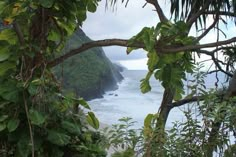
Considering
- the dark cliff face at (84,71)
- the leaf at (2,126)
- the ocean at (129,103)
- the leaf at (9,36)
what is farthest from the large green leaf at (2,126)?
the ocean at (129,103)

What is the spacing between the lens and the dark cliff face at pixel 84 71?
54.1 inches

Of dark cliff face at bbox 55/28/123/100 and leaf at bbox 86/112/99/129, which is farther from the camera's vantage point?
dark cliff face at bbox 55/28/123/100

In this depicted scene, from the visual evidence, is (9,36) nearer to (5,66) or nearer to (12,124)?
(5,66)

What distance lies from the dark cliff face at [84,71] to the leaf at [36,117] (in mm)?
325

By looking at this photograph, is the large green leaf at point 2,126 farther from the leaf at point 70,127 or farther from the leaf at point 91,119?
the leaf at point 91,119

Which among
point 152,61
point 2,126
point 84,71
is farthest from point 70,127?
point 84,71

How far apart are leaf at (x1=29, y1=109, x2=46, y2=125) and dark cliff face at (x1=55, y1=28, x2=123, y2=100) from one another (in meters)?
0.32

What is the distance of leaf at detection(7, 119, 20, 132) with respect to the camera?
0.85m

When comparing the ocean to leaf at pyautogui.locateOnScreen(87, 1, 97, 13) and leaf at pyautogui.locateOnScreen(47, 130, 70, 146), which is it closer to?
leaf at pyautogui.locateOnScreen(87, 1, 97, 13)

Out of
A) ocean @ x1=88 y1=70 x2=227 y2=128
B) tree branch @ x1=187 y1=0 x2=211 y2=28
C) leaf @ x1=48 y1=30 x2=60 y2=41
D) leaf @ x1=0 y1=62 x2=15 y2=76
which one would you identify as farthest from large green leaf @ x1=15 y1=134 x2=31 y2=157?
tree branch @ x1=187 y1=0 x2=211 y2=28

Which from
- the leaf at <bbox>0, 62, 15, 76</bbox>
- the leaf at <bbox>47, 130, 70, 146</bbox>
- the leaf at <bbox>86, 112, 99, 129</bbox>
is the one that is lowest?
the leaf at <bbox>47, 130, 70, 146</bbox>

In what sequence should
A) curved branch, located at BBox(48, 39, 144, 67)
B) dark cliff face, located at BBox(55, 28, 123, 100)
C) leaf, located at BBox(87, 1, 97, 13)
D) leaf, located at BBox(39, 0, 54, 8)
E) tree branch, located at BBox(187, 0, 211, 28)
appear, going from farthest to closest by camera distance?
tree branch, located at BBox(187, 0, 211, 28) → dark cliff face, located at BBox(55, 28, 123, 100) → leaf, located at BBox(87, 1, 97, 13) → curved branch, located at BBox(48, 39, 144, 67) → leaf, located at BBox(39, 0, 54, 8)

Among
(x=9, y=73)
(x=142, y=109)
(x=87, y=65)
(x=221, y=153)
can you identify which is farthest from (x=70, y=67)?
(x=142, y=109)

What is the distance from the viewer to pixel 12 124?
86 centimetres
